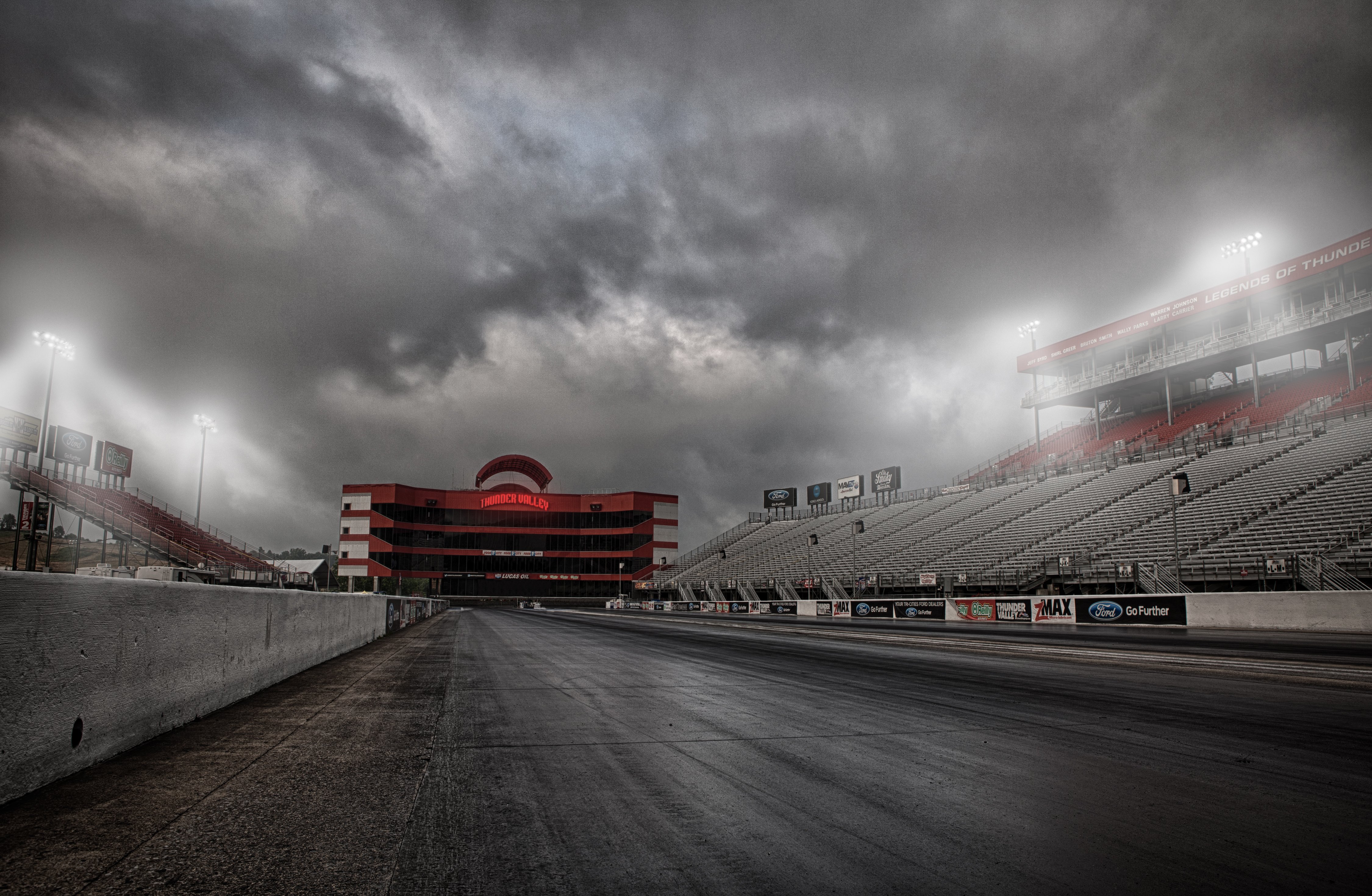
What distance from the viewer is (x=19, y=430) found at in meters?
43.0

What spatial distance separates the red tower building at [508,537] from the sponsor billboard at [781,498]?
55.6ft

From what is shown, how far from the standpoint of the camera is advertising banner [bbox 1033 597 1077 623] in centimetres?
3067

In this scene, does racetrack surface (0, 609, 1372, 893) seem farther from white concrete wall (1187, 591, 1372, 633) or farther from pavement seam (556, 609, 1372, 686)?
white concrete wall (1187, 591, 1372, 633)

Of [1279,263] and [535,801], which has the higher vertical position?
[1279,263]

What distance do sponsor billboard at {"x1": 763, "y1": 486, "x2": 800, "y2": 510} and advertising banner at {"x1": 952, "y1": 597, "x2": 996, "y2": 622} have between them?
51.5m

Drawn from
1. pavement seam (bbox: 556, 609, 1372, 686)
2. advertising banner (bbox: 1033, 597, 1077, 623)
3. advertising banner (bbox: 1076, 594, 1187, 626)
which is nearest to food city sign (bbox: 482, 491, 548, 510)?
advertising banner (bbox: 1033, 597, 1077, 623)

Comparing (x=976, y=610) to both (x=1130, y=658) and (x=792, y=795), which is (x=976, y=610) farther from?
(x=792, y=795)

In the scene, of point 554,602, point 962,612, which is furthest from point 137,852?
point 554,602

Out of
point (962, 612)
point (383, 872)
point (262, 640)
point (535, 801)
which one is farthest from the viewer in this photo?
point (962, 612)

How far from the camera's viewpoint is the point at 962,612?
36.3 meters

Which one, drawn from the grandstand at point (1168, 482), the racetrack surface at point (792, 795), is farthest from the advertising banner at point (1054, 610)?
the racetrack surface at point (792, 795)

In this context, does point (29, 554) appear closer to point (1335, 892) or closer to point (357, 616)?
point (357, 616)

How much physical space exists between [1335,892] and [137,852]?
5.35 metres

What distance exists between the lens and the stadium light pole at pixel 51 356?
33250mm
